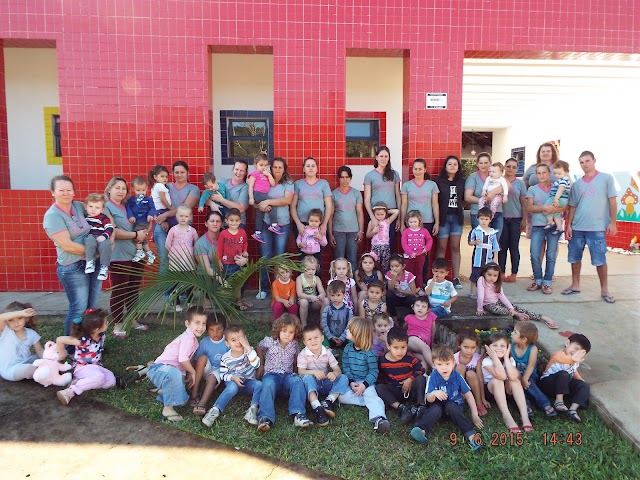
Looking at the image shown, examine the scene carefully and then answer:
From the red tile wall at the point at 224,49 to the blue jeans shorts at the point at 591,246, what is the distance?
202cm

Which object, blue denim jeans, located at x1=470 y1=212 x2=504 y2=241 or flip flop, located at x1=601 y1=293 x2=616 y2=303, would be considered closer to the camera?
flip flop, located at x1=601 y1=293 x2=616 y2=303

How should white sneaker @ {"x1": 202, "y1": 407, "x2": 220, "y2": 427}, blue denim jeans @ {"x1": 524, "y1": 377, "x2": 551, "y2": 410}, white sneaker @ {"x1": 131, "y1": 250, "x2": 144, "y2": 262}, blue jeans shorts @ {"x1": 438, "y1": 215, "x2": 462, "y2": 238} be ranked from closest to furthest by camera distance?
white sneaker @ {"x1": 202, "y1": 407, "x2": 220, "y2": 427} < blue denim jeans @ {"x1": 524, "y1": 377, "x2": 551, "y2": 410} < white sneaker @ {"x1": 131, "y1": 250, "x2": 144, "y2": 262} < blue jeans shorts @ {"x1": 438, "y1": 215, "x2": 462, "y2": 238}

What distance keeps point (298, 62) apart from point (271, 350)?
4068 mm

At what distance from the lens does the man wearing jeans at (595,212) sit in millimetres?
5551

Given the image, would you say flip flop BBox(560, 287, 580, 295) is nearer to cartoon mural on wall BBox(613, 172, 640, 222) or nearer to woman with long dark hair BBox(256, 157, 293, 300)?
woman with long dark hair BBox(256, 157, 293, 300)

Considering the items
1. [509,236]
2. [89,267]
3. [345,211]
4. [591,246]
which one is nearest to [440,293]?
[345,211]

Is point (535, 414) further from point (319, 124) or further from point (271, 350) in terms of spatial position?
point (319, 124)

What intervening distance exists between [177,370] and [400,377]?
1.83 metres

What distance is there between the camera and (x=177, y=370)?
11.8 ft

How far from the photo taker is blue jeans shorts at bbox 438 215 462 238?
5.98 meters

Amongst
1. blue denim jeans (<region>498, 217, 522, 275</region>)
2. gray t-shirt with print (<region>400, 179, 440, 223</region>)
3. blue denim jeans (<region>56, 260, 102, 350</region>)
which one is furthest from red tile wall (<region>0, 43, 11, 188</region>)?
blue denim jeans (<region>498, 217, 522, 275</region>)

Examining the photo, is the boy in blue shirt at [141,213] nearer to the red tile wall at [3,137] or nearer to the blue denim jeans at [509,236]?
the red tile wall at [3,137]

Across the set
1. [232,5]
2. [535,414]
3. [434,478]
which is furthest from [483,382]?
[232,5]

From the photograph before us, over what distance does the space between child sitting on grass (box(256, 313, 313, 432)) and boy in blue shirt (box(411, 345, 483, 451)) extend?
0.85m
